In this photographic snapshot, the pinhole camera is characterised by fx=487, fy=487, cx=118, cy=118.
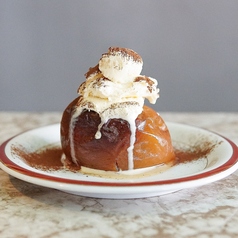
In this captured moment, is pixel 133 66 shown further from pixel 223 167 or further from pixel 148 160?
pixel 223 167

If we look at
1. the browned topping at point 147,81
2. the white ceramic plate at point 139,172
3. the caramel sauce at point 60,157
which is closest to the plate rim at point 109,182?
the white ceramic plate at point 139,172

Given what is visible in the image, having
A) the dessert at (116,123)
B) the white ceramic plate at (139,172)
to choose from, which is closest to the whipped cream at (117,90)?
the dessert at (116,123)

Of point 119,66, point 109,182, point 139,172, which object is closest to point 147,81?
point 119,66

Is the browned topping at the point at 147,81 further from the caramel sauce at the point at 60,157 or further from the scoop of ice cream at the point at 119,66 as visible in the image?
the caramel sauce at the point at 60,157

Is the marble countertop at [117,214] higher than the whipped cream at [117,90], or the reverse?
the whipped cream at [117,90]

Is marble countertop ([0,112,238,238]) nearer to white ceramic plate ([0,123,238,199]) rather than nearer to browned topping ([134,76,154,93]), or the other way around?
white ceramic plate ([0,123,238,199])

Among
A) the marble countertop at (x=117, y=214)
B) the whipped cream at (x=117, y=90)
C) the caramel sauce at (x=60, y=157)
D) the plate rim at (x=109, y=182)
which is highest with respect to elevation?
the whipped cream at (x=117, y=90)

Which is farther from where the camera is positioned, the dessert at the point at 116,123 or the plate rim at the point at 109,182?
the dessert at the point at 116,123
